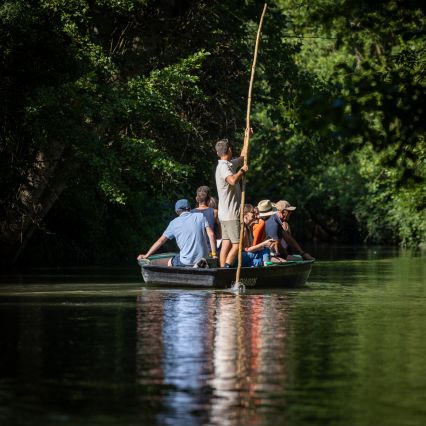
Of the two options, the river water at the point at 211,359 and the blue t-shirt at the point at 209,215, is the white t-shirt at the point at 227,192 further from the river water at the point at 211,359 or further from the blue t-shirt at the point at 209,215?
the river water at the point at 211,359

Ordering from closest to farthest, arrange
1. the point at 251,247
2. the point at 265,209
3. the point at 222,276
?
1. the point at 222,276
2. the point at 251,247
3. the point at 265,209

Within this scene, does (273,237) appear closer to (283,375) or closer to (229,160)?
(229,160)

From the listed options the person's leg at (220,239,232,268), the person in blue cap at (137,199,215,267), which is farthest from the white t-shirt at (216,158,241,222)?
the person's leg at (220,239,232,268)

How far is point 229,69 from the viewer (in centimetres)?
3142

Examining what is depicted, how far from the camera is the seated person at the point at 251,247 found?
69.3 feet

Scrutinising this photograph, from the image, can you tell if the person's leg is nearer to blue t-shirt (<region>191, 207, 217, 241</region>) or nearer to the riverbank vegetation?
blue t-shirt (<region>191, 207, 217, 241</region>)

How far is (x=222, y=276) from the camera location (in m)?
19.8

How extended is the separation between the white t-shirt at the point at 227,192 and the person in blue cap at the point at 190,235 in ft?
1.17

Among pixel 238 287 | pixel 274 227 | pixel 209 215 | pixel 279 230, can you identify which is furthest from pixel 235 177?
pixel 279 230

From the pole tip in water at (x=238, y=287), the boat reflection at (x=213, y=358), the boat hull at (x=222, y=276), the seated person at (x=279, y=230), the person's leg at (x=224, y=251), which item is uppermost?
the seated person at (x=279, y=230)

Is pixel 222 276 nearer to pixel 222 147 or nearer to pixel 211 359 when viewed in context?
pixel 222 147

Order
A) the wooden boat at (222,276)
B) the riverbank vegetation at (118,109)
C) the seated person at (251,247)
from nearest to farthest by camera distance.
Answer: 1. the wooden boat at (222,276)
2. the seated person at (251,247)
3. the riverbank vegetation at (118,109)

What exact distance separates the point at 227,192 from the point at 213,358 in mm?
9672

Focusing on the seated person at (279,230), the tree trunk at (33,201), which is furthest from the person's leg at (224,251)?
the tree trunk at (33,201)
